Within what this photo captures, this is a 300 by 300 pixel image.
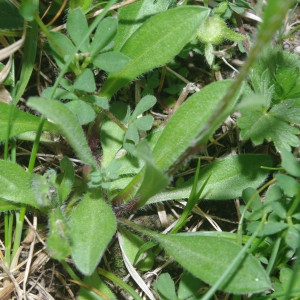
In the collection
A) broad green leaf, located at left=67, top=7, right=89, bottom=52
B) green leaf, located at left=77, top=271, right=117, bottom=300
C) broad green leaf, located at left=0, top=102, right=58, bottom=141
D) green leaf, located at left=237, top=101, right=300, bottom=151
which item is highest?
broad green leaf, located at left=67, top=7, right=89, bottom=52

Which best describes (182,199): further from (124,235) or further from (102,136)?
(102,136)

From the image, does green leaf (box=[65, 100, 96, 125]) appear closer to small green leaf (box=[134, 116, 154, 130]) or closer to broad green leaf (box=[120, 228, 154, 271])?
small green leaf (box=[134, 116, 154, 130])

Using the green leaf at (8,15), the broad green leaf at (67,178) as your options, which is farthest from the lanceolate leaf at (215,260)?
the green leaf at (8,15)

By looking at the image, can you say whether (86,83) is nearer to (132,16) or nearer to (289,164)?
(132,16)

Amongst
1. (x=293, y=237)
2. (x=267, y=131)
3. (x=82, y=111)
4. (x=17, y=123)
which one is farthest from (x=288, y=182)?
(x=17, y=123)

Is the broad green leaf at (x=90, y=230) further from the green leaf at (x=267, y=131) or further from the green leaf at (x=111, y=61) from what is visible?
the green leaf at (x=267, y=131)

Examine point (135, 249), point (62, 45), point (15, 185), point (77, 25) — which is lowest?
point (135, 249)

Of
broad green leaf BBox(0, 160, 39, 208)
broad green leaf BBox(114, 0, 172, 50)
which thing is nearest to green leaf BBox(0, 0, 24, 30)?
broad green leaf BBox(114, 0, 172, 50)
